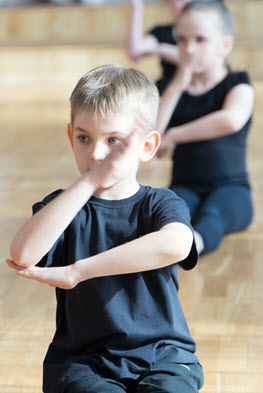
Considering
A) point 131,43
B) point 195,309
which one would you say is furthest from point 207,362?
Result: point 131,43

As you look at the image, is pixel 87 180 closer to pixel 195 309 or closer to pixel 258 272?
pixel 195 309

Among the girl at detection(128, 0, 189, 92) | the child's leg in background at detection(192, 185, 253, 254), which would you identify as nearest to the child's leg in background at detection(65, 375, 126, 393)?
the child's leg in background at detection(192, 185, 253, 254)

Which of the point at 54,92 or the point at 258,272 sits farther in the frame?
the point at 54,92

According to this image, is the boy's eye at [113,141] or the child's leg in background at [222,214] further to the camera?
the child's leg in background at [222,214]

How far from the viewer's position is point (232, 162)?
2371mm

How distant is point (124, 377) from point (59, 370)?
4.1 inches

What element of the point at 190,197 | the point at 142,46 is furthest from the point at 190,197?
the point at 142,46

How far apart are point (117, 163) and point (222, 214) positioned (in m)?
1.31

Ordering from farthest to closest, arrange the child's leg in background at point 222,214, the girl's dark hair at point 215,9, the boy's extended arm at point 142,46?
the boy's extended arm at point 142,46 < the girl's dark hair at point 215,9 < the child's leg in background at point 222,214

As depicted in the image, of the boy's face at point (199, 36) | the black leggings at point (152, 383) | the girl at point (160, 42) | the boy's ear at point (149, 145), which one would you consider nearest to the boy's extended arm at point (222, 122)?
the boy's face at point (199, 36)

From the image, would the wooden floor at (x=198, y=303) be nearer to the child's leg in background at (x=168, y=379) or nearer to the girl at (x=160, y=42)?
the child's leg in background at (x=168, y=379)

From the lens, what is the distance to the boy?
104 centimetres

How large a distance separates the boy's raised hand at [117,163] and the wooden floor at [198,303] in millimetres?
561

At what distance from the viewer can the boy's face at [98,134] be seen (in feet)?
3.45
